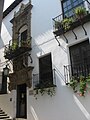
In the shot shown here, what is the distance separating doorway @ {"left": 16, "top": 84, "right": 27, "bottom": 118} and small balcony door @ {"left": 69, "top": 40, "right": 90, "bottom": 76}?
428 cm

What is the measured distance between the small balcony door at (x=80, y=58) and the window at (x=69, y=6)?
1958 mm

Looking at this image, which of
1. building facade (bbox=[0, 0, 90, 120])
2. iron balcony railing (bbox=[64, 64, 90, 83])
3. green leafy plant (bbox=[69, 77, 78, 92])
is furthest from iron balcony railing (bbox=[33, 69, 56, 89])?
green leafy plant (bbox=[69, 77, 78, 92])

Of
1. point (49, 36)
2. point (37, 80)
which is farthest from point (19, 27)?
point (37, 80)

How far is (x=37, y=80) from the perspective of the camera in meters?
10.5

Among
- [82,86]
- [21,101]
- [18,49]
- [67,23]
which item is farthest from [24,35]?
Answer: [82,86]

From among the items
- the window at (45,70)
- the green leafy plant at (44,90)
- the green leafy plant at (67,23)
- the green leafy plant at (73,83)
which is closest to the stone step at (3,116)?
the green leafy plant at (44,90)

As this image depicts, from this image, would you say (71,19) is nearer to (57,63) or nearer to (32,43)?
(57,63)

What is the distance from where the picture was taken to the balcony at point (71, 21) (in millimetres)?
8327

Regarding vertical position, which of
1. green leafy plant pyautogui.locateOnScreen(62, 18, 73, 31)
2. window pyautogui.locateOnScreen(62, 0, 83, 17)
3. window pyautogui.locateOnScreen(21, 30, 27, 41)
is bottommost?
green leafy plant pyautogui.locateOnScreen(62, 18, 73, 31)

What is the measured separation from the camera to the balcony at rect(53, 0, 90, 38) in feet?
27.3

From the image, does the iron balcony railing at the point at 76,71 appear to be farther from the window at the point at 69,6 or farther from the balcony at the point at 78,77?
the window at the point at 69,6

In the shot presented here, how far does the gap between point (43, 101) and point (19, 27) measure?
6049mm

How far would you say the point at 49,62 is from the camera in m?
10.2

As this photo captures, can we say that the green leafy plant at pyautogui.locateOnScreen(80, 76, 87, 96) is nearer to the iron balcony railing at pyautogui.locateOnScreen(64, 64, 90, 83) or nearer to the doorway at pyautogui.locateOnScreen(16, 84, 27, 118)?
the iron balcony railing at pyautogui.locateOnScreen(64, 64, 90, 83)
